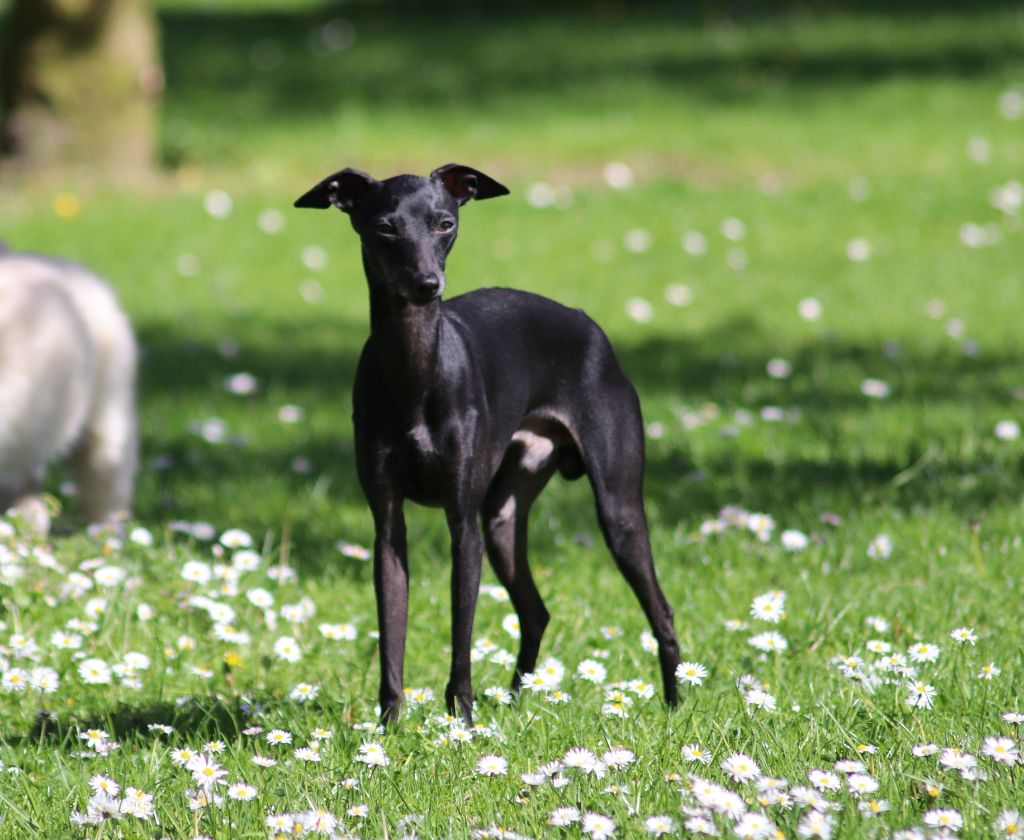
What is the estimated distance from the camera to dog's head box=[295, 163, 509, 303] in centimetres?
295

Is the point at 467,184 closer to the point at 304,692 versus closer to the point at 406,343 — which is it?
the point at 406,343

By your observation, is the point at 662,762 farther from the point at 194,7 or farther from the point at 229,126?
the point at 194,7

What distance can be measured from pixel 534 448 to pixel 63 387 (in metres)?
2.33

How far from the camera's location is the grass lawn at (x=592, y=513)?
3143 millimetres

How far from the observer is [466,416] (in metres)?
3.22

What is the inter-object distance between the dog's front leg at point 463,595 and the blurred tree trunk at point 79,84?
8606mm

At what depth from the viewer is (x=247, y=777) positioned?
319 cm

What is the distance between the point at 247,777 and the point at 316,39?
53.7 ft

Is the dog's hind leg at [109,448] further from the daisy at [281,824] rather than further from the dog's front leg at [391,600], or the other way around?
the daisy at [281,824]

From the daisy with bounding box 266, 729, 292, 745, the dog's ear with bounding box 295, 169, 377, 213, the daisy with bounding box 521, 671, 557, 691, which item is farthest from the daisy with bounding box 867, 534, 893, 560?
the dog's ear with bounding box 295, 169, 377, 213

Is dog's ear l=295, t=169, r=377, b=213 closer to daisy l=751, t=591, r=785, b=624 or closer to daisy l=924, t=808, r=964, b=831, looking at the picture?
daisy l=751, t=591, r=785, b=624

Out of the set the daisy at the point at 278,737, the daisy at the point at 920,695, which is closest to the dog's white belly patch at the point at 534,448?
the daisy at the point at 278,737

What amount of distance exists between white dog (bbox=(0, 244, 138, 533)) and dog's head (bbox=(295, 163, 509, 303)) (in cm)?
229

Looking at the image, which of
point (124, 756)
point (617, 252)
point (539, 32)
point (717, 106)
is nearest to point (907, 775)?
point (124, 756)
